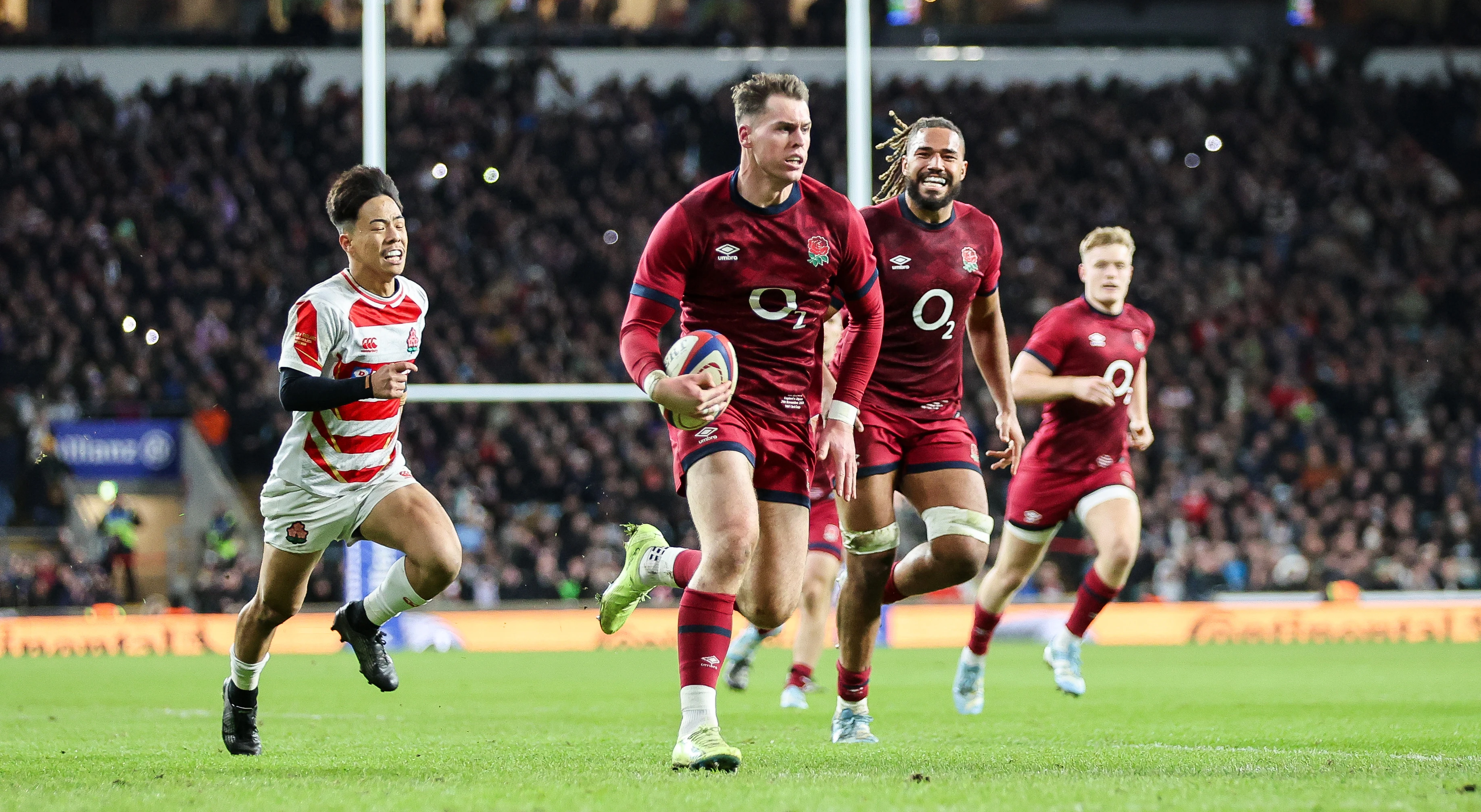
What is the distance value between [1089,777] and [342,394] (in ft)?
8.79

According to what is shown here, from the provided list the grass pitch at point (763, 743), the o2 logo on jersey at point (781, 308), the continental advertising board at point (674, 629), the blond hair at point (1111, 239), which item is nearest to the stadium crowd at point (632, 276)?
the continental advertising board at point (674, 629)

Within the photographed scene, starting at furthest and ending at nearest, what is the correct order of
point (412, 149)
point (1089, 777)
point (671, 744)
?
point (412, 149) < point (671, 744) < point (1089, 777)

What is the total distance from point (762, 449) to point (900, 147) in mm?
2264

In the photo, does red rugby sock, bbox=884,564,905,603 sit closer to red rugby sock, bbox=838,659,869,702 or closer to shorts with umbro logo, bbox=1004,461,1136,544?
red rugby sock, bbox=838,659,869,702

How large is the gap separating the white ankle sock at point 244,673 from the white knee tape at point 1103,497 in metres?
4.35

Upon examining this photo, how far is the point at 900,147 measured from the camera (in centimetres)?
691

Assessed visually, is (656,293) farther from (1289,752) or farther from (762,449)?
(1289,752)

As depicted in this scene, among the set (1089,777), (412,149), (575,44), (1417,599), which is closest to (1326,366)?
(1417,599)

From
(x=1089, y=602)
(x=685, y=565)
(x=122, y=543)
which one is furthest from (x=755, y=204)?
(x=122, y=543)

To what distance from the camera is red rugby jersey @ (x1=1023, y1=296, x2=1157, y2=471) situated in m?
8.17

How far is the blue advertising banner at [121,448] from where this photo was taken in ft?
57.3

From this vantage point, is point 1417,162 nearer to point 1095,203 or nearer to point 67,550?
point 1095,203

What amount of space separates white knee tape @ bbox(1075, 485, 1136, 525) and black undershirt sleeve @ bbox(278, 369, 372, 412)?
430 cm

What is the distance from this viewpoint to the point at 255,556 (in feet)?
54.1
